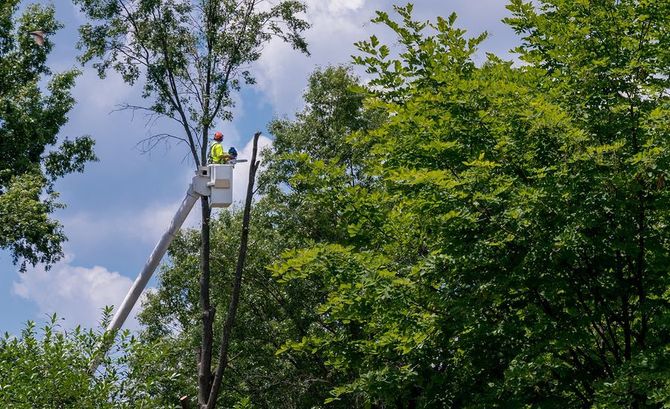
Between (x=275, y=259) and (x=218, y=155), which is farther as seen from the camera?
(x=275, y=259)

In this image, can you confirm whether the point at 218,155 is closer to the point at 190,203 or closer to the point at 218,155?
the point at 218,155

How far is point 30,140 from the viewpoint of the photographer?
27797 millimetres

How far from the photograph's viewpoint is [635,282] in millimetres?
11680

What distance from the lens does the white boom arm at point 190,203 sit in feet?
65.7

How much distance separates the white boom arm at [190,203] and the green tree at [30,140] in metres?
5.59

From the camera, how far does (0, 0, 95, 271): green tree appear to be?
24.8m

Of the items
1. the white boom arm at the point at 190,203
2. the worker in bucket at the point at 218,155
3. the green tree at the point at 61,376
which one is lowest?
the green tree at the point at 61,376

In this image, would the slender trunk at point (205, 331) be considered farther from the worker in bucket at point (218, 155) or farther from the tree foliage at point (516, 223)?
the tree foliage at point (516, 223)

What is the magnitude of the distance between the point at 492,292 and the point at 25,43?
22.4m

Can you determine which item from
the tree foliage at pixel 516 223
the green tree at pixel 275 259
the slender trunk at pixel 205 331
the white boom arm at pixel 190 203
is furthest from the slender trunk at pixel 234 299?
the green tree at pixel 275 259

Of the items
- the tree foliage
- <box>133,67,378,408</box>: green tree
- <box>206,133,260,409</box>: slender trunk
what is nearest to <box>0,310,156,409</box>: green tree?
the tree foliage

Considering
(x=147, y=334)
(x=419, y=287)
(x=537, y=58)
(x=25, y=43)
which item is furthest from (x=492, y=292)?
(x=147, y=334)

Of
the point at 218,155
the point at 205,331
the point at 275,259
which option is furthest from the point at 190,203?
the point at 275,259

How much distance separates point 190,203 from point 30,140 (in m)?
9.52
